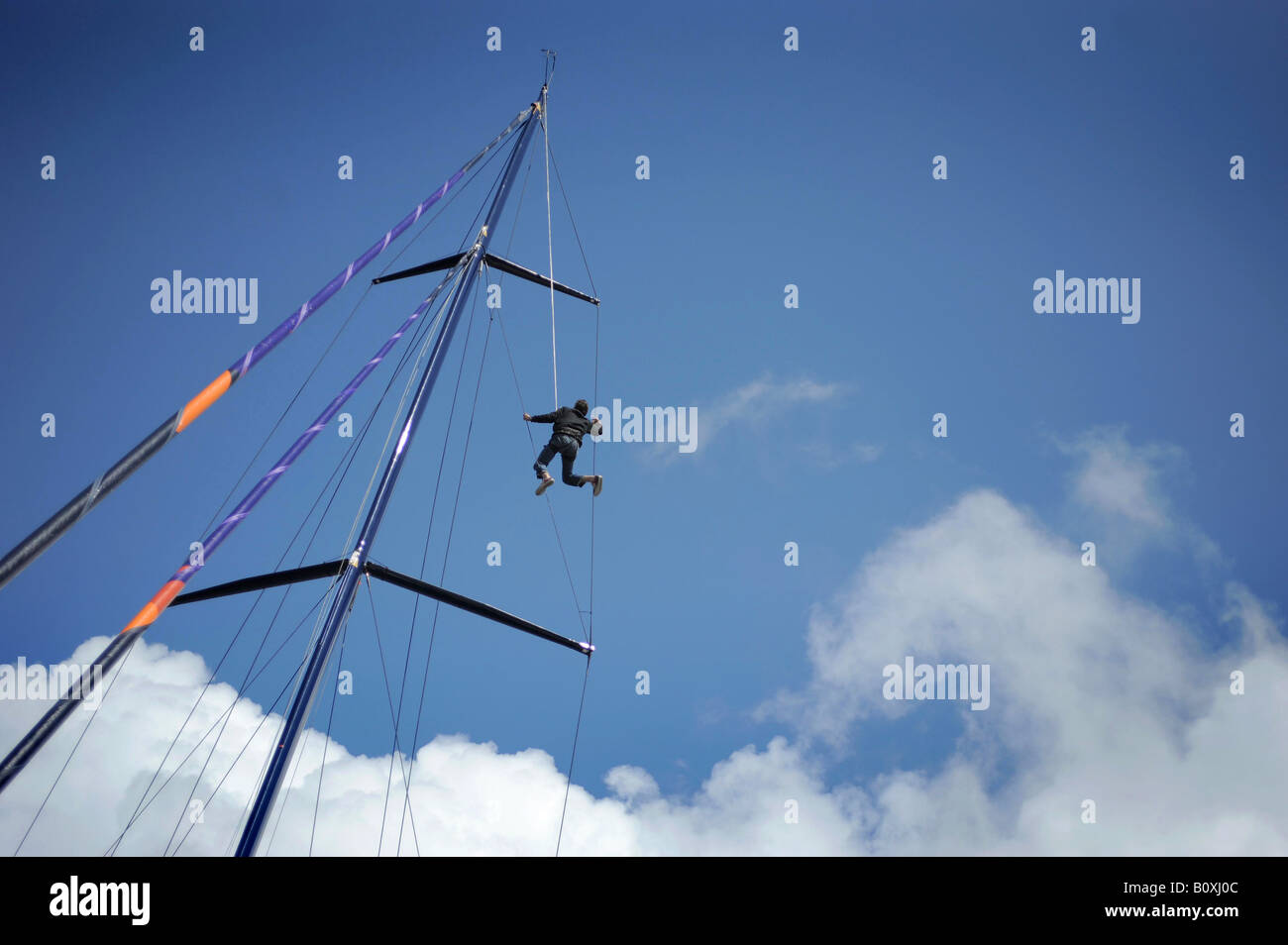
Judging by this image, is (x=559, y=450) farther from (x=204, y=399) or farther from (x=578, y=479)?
(x=204, y=399)

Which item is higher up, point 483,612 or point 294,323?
point 294,323

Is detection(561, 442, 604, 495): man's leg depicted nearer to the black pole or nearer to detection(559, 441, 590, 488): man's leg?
detection(559, 441, 590, 488): man's leg

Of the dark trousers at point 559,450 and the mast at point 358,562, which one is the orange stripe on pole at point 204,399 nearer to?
the mast at point 358,562

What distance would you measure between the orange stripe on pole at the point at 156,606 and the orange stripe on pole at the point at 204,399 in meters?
2.02

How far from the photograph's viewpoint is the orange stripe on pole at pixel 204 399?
5887 mm

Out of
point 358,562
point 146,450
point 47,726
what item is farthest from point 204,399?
point 358,562

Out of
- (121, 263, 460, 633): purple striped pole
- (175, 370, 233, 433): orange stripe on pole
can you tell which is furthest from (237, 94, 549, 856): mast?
(175, 370, 233, 433): orange stripe on pole

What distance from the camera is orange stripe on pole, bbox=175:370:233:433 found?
19.3ft
